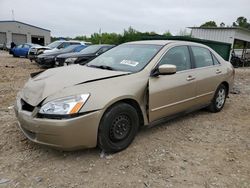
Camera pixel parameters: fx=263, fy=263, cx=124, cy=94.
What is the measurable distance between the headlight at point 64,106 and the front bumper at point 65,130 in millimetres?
93

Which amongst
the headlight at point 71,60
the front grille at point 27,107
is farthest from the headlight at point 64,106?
the headlight at point 71,60

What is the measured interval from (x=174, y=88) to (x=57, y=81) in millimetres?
1813

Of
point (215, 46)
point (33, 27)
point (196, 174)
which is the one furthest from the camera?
point (33, 27)

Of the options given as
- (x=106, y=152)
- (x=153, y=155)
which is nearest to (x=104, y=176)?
(x=106, y=152)

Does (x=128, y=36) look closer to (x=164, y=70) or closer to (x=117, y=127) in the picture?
(x=164, y=70)

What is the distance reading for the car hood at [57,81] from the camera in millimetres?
3238

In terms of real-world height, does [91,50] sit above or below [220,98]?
above

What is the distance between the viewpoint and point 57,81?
11.3ft

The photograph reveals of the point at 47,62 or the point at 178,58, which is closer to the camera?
the point at 178,58

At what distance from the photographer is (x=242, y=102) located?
669 cm

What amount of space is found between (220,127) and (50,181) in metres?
3.17

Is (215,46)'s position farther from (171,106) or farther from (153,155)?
(153,155)

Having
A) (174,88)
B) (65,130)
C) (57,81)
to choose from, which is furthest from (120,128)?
(174,88)

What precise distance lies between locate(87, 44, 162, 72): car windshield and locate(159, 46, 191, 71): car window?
0.19 meters
